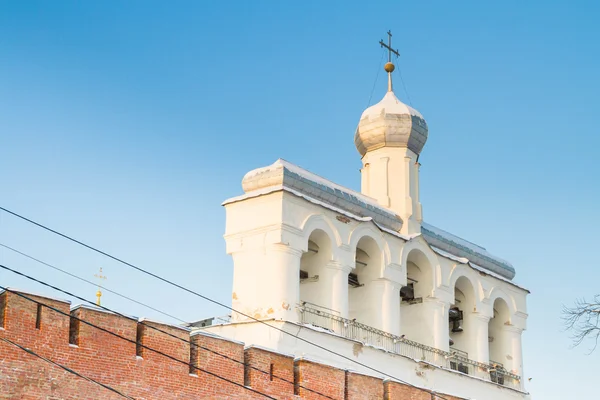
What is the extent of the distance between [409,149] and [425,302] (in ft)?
15.0

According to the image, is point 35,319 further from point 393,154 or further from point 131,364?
point 393,154

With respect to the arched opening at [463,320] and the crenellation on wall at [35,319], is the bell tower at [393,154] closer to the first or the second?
the arched opening at [463,320]

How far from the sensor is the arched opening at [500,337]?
38.6 m

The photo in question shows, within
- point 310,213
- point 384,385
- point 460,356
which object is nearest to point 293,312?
point 310,213

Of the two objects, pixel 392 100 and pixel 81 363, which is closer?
pixel 81 363

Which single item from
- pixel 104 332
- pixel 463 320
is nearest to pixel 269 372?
pixel 104 332

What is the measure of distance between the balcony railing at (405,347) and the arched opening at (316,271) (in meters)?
0.49

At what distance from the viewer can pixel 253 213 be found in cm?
3164

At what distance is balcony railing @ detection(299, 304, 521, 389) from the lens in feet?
103

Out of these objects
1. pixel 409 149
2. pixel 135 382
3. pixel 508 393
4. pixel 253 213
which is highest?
pixel 409 149

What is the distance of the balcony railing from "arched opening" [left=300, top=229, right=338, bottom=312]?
1.61 feet

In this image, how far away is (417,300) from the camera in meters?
35.8

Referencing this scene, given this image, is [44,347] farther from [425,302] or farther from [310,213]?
[425,302]

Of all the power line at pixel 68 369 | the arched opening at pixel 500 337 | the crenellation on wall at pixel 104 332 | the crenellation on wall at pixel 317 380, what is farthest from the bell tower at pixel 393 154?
the power line at pixel 68 369
